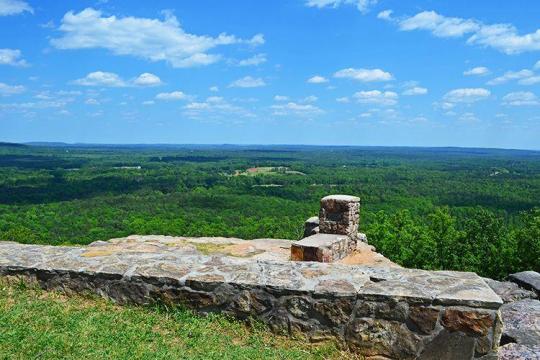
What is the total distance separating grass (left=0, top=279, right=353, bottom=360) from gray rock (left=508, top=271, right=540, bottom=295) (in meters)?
5.39

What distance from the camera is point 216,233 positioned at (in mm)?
32344

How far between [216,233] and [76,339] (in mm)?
28260

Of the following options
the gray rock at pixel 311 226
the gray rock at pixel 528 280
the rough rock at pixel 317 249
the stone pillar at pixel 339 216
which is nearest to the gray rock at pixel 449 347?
the gray rock at pixel 528 280

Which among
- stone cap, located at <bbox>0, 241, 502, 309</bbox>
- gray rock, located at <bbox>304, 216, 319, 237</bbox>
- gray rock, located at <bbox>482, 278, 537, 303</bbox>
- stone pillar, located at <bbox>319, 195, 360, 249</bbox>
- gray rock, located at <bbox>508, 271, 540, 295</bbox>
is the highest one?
stone cap, located at <bbox>0, 241, 502, 309</bbox>

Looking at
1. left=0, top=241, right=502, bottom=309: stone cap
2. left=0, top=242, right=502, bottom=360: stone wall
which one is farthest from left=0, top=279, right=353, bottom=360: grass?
left=0, top=241, right=502, bottom=309: stone cap

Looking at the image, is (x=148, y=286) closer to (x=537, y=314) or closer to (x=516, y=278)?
(x=537, y=314)

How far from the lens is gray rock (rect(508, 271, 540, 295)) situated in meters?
8.23

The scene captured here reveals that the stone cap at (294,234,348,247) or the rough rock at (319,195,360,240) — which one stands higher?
the rough rock at (319,195,360,240)

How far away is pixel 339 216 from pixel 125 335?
801 cm

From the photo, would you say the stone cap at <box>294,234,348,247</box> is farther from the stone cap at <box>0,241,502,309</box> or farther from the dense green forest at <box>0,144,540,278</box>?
the dense green forest at <box>0,144,540,278</box>

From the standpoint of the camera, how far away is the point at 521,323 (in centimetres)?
594

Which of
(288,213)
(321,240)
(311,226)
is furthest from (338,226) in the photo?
(288,213)

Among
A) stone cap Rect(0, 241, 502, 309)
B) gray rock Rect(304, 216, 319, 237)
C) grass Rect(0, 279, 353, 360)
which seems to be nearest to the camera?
grass Rect(0, 279, 353, 360)

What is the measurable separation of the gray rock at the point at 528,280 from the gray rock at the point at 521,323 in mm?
1452
